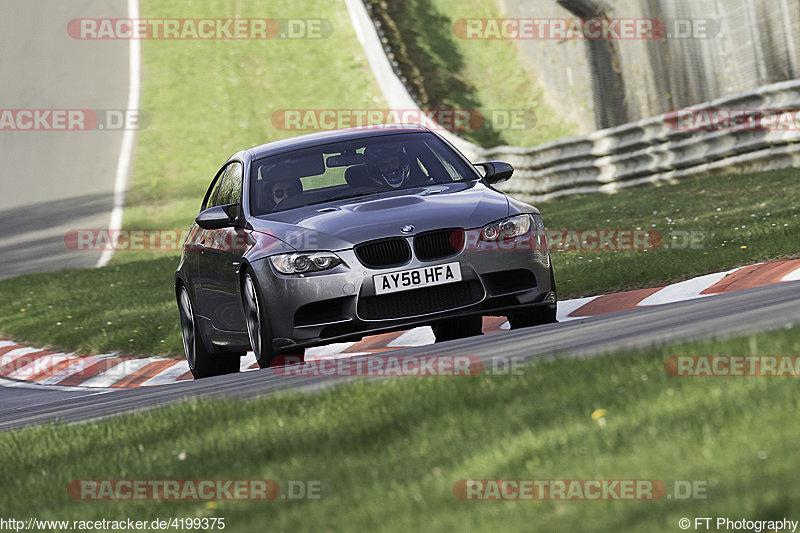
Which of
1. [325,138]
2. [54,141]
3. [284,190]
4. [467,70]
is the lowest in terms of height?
[284,190]

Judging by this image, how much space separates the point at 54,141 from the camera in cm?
3128

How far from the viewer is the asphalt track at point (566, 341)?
628 cm

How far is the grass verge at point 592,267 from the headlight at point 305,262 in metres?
3.83

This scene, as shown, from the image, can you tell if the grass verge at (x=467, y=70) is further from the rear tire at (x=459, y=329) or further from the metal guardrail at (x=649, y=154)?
the rear tire at (x=459, y=329)

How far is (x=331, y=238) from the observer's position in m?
8.33

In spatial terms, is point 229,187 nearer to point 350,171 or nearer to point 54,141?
point 350,171

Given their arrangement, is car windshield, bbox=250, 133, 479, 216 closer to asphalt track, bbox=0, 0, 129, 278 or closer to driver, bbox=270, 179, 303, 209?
driver, bbox=270, 179, 303, 209

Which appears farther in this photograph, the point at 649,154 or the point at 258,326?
the point at 649,154

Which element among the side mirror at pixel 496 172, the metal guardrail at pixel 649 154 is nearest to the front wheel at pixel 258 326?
the side mirror at pixel 496 172

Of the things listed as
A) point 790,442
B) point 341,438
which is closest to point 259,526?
point 341,438

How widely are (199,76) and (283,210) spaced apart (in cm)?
2440

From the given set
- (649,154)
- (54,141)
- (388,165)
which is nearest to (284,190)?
(388,165)

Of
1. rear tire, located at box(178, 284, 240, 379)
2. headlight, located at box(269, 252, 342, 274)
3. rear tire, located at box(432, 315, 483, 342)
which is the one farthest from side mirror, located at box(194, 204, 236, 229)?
rear tire, located at box(432, 315, 483, 342)

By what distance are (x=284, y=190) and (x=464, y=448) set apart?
525 cm
